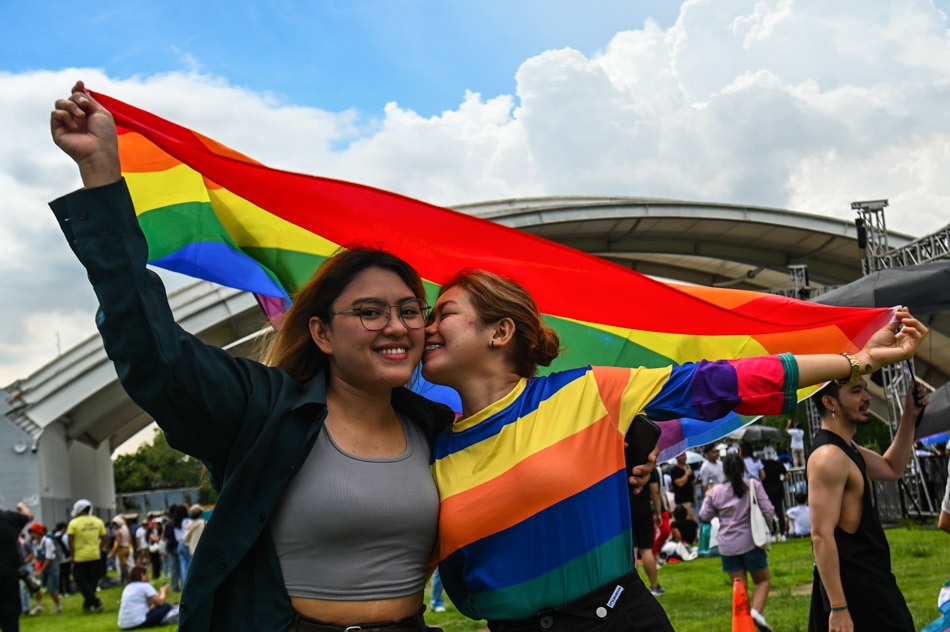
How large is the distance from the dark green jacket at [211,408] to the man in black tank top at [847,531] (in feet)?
9.55

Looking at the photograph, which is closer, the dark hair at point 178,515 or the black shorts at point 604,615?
the black shorts at point 604,615

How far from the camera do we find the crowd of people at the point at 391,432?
2.61 metres

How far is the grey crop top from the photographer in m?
2.81

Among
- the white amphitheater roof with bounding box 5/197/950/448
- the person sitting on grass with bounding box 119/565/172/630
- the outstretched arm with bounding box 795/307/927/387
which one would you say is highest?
the white amphitheater roof with bounding box 5/197/950/448

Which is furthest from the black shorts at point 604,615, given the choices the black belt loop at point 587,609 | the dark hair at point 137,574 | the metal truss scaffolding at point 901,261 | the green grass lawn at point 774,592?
the metal truss scaffolding at point 901,261

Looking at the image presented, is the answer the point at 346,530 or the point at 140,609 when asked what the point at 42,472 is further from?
the point at 346,530

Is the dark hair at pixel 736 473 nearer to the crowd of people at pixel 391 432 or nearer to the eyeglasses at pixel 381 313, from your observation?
the crowd of people at pixel 391 432

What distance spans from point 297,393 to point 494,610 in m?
0.90

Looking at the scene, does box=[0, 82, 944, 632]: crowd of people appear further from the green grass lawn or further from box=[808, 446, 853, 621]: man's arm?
the green grass lawn

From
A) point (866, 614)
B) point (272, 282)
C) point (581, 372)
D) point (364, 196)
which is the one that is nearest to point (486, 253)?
point (364, 196)

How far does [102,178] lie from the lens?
2570mm

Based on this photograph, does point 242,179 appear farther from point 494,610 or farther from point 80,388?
point 80,388

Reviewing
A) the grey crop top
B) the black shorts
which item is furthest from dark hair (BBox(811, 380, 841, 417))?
the grey crop top

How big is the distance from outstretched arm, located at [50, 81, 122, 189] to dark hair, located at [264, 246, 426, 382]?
32.6 inches
